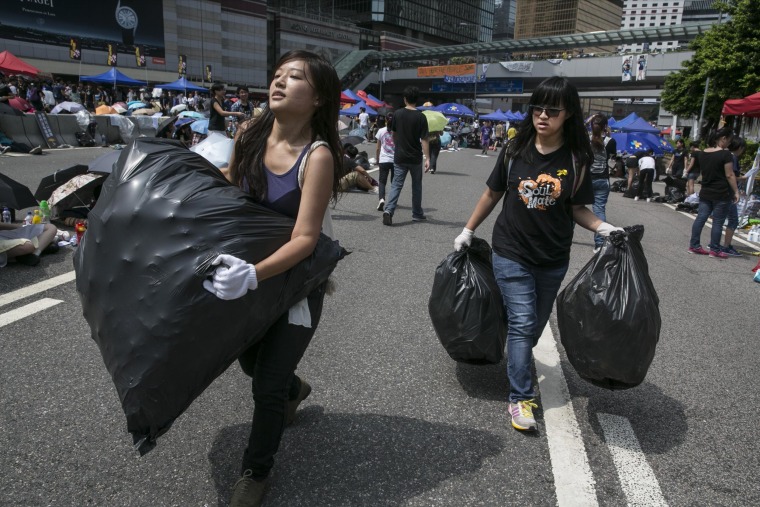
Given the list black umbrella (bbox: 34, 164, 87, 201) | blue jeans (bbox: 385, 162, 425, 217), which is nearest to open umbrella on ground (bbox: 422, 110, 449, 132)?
blue jeans (bbox: 385, 162, 425, 217)

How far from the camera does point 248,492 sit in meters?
2.09

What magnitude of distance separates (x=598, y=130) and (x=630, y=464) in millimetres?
5350

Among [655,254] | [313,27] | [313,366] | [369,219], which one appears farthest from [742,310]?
[313,27]

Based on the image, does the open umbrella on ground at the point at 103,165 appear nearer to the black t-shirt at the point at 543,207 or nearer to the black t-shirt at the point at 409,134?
the black t-shirt at the point at 409,134

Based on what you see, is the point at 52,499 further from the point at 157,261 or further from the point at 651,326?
the point at 651,326

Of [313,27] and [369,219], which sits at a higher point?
[313,27]

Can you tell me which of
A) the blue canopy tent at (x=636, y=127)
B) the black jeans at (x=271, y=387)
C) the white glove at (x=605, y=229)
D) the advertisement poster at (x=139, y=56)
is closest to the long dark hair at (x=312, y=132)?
the black jeans at (x=271, y=387)

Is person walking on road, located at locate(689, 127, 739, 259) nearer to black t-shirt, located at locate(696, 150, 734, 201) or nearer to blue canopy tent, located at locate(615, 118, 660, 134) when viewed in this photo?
black t-shirt, located at locate(696, 150, 734, 201)

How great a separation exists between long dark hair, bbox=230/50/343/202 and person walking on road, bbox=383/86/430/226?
19.4 ft

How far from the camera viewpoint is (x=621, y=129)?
24781 millimetres

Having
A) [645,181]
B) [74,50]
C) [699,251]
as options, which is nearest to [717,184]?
[699,251]

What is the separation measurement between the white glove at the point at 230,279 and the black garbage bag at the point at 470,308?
5.09 ft

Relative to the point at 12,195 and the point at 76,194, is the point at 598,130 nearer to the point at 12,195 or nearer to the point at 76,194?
the point at 76,194

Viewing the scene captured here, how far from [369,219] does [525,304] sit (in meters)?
5.86
